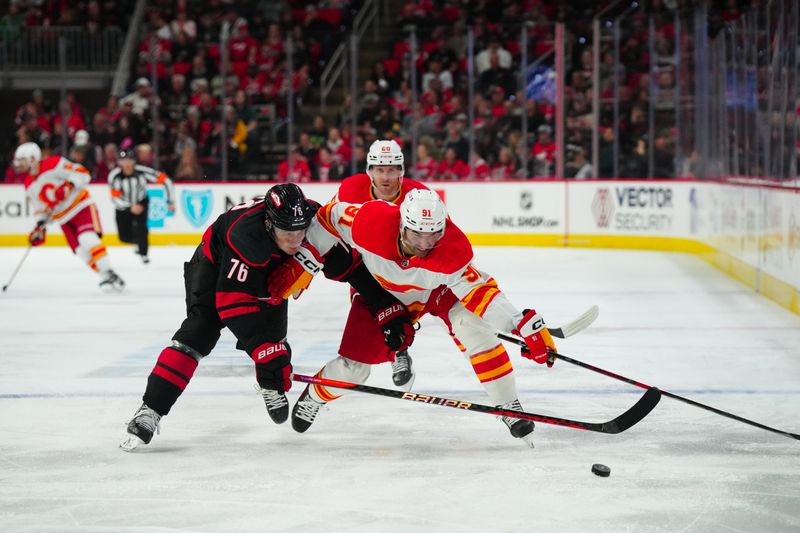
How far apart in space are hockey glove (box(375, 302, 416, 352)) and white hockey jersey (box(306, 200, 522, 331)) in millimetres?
81

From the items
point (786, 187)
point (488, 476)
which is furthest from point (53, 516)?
point (786, 187)

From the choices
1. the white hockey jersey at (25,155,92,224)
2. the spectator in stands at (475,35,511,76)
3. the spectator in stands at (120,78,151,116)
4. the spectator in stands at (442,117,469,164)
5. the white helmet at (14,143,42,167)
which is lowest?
the white hockey jersey at (25,155,92,224)

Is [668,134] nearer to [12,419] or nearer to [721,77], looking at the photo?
[721,77]

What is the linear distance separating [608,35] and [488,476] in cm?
967

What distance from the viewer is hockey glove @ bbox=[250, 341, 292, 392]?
→ 12.1 feet

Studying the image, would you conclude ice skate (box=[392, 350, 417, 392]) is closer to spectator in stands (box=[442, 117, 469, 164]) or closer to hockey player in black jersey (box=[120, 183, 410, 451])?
hockey player in black jersey (box=[120, 183, 410, 451])

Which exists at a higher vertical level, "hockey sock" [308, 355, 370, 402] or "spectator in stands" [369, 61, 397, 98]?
"spectator in stands" [369, 61, 397, 98]

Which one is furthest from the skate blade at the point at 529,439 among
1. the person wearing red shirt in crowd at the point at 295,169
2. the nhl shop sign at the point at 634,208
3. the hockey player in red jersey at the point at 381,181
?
the person wearing red shirt in crowd at the point at 295,169

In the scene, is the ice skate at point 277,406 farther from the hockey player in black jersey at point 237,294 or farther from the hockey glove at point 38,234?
the hockey glove at point 38,234

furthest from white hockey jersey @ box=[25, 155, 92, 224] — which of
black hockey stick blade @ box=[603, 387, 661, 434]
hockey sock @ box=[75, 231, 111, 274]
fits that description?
black hockey stick blade @ box=[603, 387, 661, 434]

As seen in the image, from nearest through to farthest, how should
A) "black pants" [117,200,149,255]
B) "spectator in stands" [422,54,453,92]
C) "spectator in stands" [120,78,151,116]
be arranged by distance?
"black pants" [117,200,149,255]
"spectator in stands" [422,54,453,92]
"spectator in stands" [120,78,151,116]

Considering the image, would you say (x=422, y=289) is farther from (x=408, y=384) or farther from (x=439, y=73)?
(x=439, y=73)

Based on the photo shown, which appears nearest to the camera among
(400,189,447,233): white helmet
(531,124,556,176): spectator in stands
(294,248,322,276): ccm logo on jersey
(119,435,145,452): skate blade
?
(400,189,447,233): white helmet

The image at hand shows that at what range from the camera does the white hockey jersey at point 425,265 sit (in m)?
3.75
